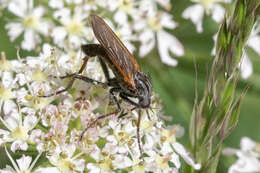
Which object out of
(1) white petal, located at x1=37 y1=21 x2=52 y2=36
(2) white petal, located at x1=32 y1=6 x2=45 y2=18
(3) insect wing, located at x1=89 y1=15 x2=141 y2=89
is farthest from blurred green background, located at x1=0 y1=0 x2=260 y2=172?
(3) insect wing, located at x1=89 y1=15 x2=141 y2=89

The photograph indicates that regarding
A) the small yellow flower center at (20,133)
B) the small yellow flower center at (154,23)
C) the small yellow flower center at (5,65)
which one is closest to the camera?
the small yellow flower center at (20,133)

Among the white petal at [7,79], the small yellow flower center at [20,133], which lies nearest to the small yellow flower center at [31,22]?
the white petal at [7,79]

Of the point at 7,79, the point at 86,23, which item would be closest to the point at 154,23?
the point at 86,23

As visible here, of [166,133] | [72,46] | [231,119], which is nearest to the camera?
[231,119]

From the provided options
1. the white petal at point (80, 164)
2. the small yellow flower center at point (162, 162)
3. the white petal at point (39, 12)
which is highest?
the white petal at point (39, 12)

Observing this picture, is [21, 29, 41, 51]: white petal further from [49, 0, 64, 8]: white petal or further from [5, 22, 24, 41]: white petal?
[49, 0, 64, 8]: white petal

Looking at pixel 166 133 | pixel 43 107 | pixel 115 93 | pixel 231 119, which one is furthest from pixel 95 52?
pixel 231 119

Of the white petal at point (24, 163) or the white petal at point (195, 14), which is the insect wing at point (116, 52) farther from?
the white petal at point (195, 14)

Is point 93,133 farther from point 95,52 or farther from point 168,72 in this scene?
point 168,72
